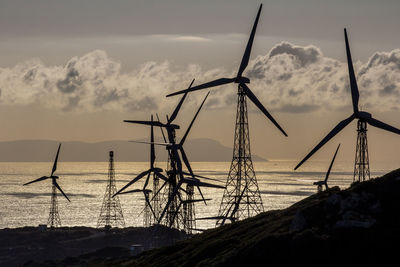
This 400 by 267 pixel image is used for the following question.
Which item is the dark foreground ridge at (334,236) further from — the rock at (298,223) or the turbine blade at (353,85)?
the turbine blade at (353,85)

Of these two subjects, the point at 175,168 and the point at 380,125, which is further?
the point at 175,168

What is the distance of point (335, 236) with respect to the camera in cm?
9044

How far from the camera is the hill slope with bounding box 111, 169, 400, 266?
286 feet

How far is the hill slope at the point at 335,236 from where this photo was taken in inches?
3428

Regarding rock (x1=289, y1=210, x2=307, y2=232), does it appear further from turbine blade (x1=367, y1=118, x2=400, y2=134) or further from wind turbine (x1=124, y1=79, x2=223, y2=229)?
wind turbine (x1=124, y1=79, x2=223, y2=229)

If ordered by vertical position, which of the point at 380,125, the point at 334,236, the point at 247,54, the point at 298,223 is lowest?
the point at 334,236

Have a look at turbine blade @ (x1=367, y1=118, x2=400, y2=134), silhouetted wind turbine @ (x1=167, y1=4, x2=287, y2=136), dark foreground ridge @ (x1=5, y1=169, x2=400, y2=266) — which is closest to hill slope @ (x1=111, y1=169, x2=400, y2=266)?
dark foreground ridge @ (x1=5, y1=169, x2=400, y2=266)

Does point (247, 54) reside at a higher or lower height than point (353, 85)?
higher

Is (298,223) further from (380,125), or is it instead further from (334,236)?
(380,125)

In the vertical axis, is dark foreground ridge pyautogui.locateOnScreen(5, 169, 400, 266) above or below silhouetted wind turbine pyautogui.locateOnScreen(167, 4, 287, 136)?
below

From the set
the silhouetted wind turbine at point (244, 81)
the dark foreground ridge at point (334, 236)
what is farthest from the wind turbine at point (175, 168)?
the dark foreground ridge at point (334, 236)

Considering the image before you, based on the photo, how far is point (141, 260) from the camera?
430ft

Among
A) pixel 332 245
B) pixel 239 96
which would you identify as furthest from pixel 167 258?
pixel 332 245

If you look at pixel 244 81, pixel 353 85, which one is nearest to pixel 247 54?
pixel 244 81
